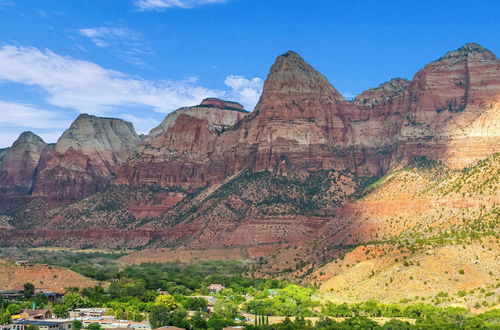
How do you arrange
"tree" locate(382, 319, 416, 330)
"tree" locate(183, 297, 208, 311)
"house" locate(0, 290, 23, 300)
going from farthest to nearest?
"house" locate(0, 290, 23, 300) → "tree" locate(183, 297, 208, 311) → "tree" locate(382, 319, 416, 330)

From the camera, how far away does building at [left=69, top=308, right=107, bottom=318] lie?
129 m

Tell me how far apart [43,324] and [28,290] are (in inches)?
1620

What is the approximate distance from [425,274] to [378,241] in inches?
1300

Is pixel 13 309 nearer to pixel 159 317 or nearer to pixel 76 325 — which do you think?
pixel 76 325

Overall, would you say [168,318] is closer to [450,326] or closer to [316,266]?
[450,326]

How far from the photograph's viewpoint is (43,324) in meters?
112

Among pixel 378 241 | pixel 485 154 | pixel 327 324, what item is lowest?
pixel 327 324

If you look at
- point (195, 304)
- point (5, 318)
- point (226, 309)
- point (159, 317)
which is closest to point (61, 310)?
point (5, 318)

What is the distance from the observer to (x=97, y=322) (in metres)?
120

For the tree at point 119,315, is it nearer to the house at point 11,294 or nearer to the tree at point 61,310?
the tree at point 61,310

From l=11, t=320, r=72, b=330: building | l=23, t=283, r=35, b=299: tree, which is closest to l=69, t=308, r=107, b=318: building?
l=11, t=320, r=72, b=330: building

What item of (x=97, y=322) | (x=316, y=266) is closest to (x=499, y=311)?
(x=97, y=322)

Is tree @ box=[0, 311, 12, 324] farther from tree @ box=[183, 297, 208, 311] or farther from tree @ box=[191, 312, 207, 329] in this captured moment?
tree @ box=[183, 297, 208, 311]

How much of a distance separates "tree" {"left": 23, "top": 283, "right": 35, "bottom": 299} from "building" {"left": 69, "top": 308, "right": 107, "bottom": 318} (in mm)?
18061
